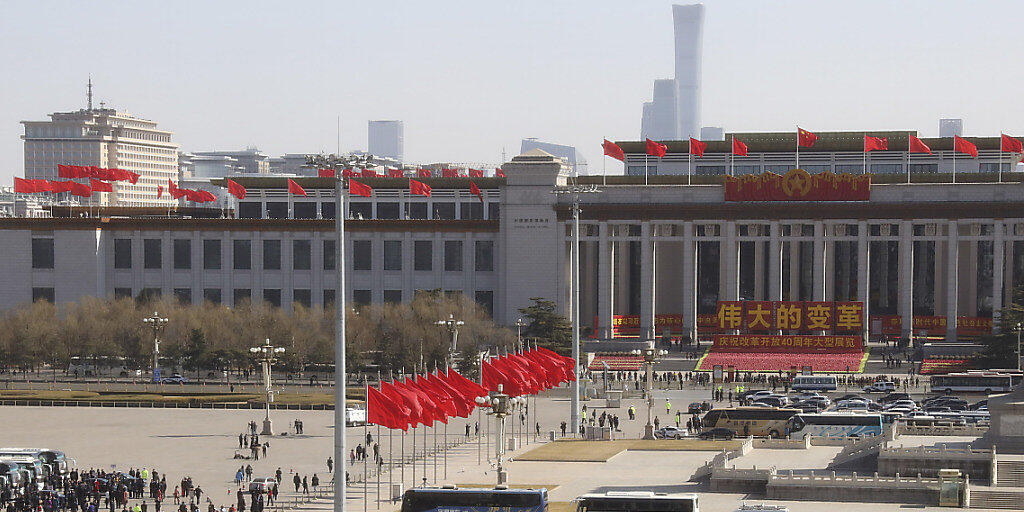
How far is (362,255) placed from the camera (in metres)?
153

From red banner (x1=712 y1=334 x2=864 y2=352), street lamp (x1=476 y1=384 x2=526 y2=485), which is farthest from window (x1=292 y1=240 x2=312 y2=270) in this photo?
street lamp (x1=476 y1=384 x2=526 y2=485)

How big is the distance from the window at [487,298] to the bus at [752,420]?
6273 centimetres

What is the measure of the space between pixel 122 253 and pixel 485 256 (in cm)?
3489

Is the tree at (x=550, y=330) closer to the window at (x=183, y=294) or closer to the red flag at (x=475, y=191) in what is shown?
the red flag at (x=475, y=191)

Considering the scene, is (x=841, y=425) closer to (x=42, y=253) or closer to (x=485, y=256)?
→ (x=485, y=256)

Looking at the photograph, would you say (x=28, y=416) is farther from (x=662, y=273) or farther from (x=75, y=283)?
(x=662, y=273)

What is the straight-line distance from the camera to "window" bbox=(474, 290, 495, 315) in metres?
151

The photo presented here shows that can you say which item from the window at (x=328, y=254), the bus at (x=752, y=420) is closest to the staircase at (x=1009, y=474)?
the bus at (x=752, y=420)

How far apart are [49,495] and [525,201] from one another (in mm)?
82990

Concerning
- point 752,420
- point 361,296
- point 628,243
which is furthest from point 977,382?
point 361,296

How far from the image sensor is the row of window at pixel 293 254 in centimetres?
15175

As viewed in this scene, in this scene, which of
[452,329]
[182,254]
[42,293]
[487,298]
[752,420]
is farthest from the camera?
[182,254]

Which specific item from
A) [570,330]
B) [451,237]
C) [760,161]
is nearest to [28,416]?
[570,330]

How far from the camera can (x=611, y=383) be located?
388 feet
